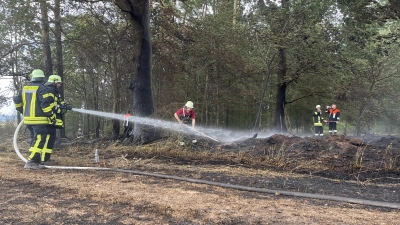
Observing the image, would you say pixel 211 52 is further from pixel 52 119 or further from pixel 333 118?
pixel 52 119

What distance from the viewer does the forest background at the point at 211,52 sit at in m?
12.7

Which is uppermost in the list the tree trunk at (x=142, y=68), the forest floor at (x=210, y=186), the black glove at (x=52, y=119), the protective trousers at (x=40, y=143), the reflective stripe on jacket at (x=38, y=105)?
the tree trunk at (x=142, y=68)

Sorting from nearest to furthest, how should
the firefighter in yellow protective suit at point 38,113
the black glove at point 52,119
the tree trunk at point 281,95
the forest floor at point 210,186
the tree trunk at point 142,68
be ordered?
the forest floor at point 210,186
the firefighter in yellow protective suit at point 38,113
the black glove at point 52,119
the tree trunk at point 142,68
the tree trunk at point 281,95

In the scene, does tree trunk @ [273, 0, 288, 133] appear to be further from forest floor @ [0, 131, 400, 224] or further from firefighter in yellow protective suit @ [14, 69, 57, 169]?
firefighter in yellow protective suit @ [14, 69, 57, 169]

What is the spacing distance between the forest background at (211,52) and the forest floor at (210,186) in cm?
266

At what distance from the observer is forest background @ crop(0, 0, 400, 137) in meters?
12.7

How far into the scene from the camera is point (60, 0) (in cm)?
1209

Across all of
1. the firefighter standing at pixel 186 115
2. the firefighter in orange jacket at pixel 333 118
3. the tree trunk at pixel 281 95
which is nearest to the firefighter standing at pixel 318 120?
the firefighter in orange jacket at pixel 333 118

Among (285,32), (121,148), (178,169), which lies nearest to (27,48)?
(121,148)

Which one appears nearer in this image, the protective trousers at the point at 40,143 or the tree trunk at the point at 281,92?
the protective trousers at the point at 40,143

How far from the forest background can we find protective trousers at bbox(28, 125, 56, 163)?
3.48 m

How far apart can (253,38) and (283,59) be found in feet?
7.83

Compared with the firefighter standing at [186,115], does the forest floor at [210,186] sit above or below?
below

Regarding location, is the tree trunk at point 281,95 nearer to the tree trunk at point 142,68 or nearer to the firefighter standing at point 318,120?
the firefighter standing at point 318,120
